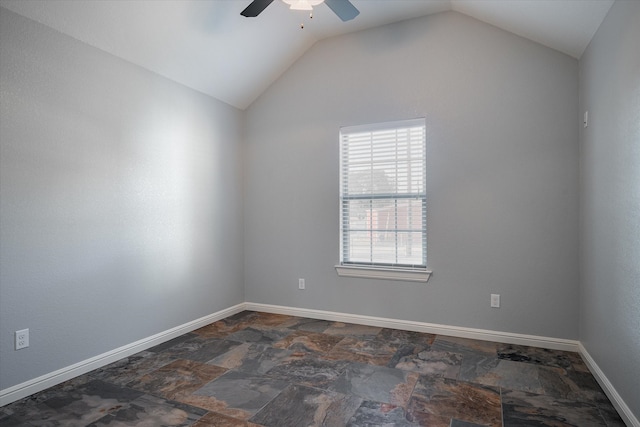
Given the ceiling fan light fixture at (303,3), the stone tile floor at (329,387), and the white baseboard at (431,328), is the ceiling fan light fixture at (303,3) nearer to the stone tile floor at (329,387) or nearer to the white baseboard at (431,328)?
the stone tile floor at (329,387)

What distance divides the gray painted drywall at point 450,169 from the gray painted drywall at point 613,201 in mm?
228

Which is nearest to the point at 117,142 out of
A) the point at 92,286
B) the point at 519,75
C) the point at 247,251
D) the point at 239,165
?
the point at 92,286

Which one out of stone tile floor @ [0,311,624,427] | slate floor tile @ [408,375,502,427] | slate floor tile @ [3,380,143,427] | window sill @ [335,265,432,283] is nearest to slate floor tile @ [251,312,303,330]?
stone tile floor @ [0,311,624,427]

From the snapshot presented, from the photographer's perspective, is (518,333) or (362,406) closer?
(362,406)

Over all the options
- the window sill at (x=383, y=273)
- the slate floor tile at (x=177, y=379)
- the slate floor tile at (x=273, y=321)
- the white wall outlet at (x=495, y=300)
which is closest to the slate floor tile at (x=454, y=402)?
the white wall outlet at (x=495, y=300)

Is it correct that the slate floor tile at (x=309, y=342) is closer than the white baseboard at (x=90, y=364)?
No

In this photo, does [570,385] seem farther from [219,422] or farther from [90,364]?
[90,364]

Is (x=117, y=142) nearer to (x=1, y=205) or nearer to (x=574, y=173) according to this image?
(x=1, y=205)

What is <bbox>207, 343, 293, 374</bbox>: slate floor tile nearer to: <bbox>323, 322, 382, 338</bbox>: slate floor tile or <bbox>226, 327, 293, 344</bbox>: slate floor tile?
<bbox>226, 327, 293, 344</bbox>: slate floor tile

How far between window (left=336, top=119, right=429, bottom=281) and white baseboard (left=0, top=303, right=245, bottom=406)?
1673 millimetres

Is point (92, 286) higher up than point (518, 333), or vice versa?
point (92, 286)

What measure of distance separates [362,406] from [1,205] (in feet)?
8.33

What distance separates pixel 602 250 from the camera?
2434 mm

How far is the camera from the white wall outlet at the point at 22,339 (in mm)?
2311
